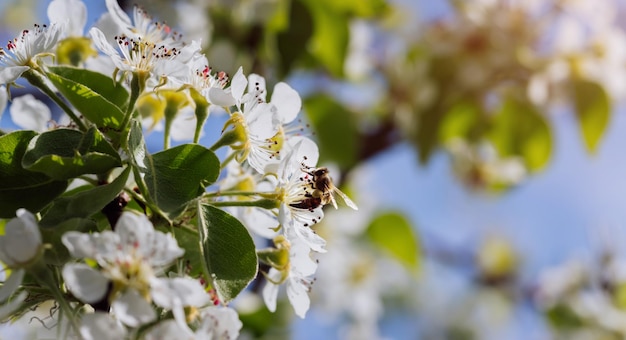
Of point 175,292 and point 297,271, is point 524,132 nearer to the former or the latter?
point 297,271

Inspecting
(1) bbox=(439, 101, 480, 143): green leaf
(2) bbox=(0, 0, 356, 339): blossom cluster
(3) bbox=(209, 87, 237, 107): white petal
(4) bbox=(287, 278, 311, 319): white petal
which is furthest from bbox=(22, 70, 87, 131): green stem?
(1) bbox=(439, 101, 480, 143): green leaf

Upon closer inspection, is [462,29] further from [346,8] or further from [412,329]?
[412,329]

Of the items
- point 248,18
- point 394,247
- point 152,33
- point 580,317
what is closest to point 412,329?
point 580,317

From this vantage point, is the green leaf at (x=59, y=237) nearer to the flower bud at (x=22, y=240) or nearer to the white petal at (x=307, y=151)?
the flower bud at (x=22, y=240)

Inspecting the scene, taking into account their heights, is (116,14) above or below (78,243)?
above

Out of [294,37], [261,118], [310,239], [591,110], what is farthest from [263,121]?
[591,110]

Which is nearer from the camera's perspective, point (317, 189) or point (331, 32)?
point (317, 189)

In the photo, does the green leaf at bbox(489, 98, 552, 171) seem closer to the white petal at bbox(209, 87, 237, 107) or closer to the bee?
the bee
